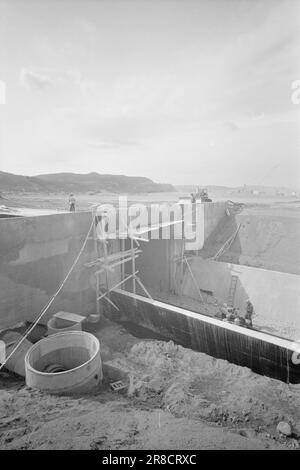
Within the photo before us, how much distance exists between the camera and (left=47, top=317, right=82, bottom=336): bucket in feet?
30.0

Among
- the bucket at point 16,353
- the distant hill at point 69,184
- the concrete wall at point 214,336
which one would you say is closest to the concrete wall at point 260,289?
the concrete wall at point 214,336

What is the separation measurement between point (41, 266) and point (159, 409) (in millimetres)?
5982

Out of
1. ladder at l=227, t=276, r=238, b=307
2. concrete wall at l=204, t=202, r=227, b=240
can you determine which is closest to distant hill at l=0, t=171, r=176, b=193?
concrete wall at l=204, t=202, r=227, b=240

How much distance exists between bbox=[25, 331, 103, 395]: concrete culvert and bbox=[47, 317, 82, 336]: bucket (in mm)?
739

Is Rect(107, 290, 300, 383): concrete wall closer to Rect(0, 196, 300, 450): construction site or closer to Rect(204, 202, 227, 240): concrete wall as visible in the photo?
Rect(0, 196, 300, 450): construction site

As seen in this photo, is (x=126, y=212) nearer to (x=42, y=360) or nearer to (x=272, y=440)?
(x=42, y=360)

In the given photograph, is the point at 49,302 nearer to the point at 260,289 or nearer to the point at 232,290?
the point at 232,290

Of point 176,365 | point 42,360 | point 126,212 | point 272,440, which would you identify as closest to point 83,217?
point 126,212

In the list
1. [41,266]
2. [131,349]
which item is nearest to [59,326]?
[41,266]

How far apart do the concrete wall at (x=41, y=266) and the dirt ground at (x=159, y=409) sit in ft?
7.58

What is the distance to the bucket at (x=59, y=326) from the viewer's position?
9156 millimetres

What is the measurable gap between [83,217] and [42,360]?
17.8ft
